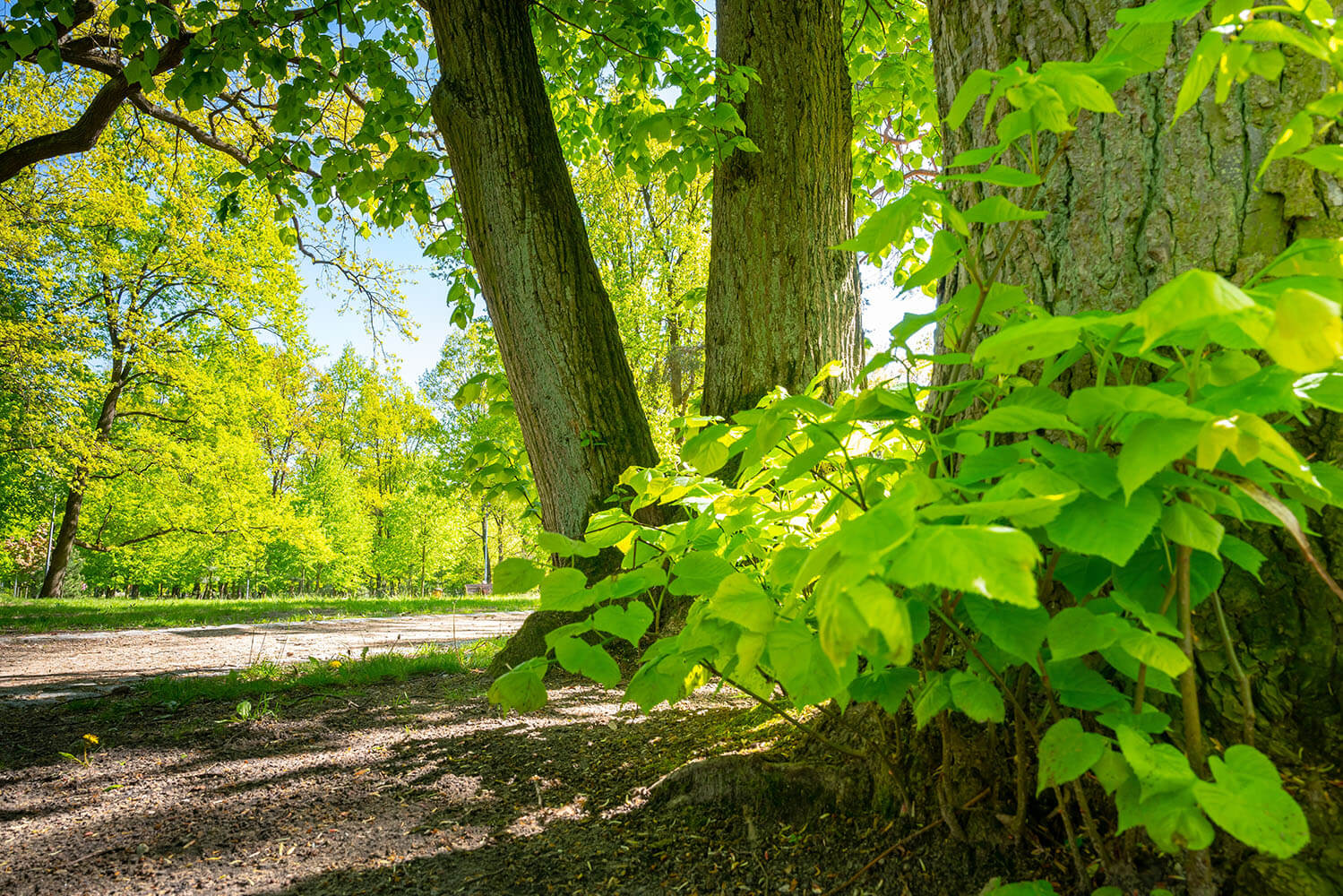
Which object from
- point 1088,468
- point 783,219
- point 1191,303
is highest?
point 783,219

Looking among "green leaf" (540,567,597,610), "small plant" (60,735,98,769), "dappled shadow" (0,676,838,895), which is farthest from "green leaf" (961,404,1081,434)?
"small plant" (60,735,98,769)

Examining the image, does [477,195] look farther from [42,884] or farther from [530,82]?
[42,884]

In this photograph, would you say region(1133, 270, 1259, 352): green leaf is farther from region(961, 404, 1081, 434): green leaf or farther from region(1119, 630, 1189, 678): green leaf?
region(1119, 630, 1189, 678): green leaf

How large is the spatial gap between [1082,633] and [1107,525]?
0.17 m

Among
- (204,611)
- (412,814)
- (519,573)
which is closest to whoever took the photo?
(519,573)

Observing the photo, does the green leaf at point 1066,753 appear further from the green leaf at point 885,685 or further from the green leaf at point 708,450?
the green leaf at point 708,450

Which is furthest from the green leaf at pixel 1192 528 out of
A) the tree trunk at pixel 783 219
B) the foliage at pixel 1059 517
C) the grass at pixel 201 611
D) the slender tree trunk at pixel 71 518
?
the slender tree trunk at pixel 71 518

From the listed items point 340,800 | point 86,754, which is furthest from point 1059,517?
point 86,754

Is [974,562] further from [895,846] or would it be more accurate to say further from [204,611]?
[204,611]

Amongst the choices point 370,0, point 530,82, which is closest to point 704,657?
point 530,82

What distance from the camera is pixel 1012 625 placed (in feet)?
2.77

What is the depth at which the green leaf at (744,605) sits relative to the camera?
34.7 inches

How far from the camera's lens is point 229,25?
3699 millimetres

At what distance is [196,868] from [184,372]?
17.4m
